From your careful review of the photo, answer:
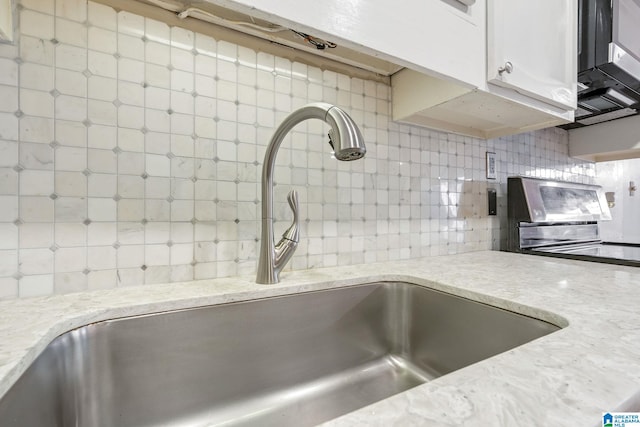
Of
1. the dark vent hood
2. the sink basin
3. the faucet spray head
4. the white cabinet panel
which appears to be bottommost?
the sink basin

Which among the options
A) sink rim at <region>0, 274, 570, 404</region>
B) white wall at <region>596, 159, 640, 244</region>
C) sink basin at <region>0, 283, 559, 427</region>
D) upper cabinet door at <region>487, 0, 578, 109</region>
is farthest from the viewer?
white wall at <region>596, 159, 640, 244</region>

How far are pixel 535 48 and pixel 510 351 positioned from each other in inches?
37.0

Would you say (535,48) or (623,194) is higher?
(535,48)

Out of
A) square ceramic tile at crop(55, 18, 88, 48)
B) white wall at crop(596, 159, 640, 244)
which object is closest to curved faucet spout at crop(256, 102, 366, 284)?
square ceramic tile at crop(55, 18, 88, 48)

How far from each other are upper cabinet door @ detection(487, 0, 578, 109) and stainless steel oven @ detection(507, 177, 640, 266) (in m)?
0.42

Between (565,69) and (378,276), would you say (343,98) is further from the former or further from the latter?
(565,69)

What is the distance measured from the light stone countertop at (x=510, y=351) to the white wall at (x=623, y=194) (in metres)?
1.60

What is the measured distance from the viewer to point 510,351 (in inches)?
14.3

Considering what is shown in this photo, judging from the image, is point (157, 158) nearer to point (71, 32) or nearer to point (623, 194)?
point (71, 32)

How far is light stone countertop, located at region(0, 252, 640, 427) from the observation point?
0.83 feet

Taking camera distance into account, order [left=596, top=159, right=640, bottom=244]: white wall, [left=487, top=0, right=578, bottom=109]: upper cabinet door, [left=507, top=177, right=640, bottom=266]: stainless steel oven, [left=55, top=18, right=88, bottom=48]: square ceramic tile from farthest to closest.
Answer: [left=596, top=159, right=640, bottom=244]: white wall → [left=507, top=177, right=640, bottom=266]: stainless steel oven → [left=487, top=0, right=578, bottom=109]: upper cabinet door → [left=55, top=18, right=88, bottom=48]: square ceramic tile

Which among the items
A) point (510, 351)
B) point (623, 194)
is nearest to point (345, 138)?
point (510, 351)

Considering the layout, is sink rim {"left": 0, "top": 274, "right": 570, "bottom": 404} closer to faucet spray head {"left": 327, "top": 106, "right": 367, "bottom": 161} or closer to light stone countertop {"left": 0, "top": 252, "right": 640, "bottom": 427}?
light stone countertop {"left": 0, "top": 252, "right": 640, "bottom": 427}

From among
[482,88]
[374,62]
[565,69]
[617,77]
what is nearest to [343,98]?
[374,62]
